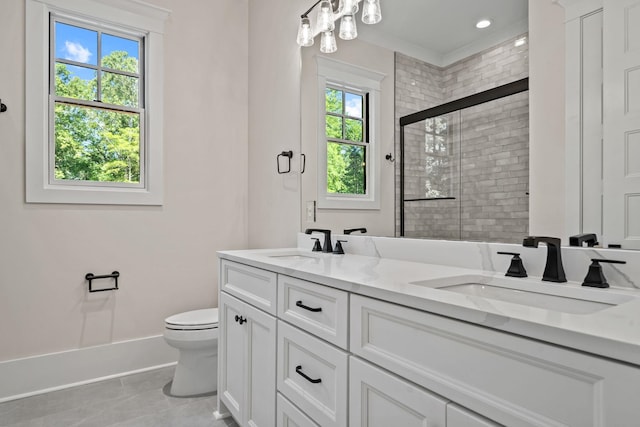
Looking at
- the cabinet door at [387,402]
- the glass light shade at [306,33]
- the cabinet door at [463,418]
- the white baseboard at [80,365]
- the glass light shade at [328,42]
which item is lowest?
the white baseboard at [80,365]

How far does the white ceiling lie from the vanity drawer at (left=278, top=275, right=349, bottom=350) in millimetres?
1003

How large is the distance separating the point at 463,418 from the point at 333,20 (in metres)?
1.99

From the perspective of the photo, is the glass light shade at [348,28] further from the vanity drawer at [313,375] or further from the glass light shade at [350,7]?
the vanity drawer at [313,375]

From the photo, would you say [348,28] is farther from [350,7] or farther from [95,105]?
[95,105]

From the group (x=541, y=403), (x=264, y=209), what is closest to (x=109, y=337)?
(x=264, y=209)

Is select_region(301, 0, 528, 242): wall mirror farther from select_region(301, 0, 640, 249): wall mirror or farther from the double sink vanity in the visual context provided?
the double sink vanity

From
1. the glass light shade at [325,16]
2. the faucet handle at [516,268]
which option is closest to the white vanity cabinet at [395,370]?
the faucet handle at [516,268]

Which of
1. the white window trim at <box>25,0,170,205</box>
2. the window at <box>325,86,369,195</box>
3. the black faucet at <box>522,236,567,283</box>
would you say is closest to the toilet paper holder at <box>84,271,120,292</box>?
the white window trim at <box>25,0,170,205</box>

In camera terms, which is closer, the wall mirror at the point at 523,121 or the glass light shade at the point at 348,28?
the wall mirror at the point at 523,121

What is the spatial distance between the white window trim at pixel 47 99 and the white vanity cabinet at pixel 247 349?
3.74ft

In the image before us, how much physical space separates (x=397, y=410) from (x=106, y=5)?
3.00 metres

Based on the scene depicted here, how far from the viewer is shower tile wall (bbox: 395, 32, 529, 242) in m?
1.24

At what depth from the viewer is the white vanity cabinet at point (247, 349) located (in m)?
1.48

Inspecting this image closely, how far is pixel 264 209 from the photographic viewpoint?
285 cm
